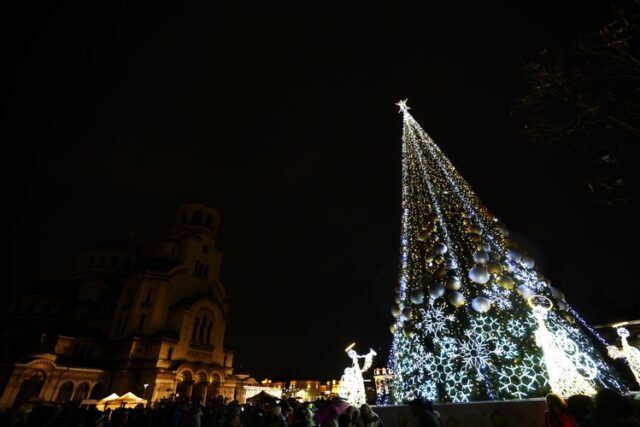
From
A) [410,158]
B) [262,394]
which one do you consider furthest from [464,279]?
[262,394]

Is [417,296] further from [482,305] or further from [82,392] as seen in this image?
[82,392]

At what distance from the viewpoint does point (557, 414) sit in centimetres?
414

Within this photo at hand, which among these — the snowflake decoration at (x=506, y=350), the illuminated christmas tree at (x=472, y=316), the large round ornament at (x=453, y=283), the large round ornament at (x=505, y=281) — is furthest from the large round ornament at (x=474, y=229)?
the snowflake decoration at (x=506, y=350)

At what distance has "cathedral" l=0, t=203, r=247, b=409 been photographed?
2673cm

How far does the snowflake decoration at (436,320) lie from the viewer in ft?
31.4

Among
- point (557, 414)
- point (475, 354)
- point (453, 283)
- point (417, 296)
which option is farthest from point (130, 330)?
point (557, 414)

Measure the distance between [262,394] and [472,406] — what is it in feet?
66.1

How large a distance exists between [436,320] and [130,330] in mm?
31120

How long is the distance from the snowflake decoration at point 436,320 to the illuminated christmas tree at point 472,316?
0.10ft

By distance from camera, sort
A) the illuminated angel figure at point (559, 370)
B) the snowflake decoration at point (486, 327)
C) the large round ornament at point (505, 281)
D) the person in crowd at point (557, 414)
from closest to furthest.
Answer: the person in crowd at point (557, 414) < the illuminated angel figure at point (559, 370) < the snowflake decoration at point (486, 327) < the large round ornament at point (505, 281)

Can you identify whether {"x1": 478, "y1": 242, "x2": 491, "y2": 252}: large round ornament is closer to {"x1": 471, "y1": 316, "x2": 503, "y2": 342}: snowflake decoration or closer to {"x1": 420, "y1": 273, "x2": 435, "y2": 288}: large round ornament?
{"x1": 420, "y1": 273, "x2": 435, "y2": 288}: large round ornament

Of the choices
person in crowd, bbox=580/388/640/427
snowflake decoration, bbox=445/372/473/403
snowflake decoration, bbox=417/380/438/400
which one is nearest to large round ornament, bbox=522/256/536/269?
snowflake decoration, bbox=445/372/473/403

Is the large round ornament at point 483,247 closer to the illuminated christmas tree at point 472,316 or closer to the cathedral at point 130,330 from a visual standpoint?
the illuminated christmas tree at point 472,316

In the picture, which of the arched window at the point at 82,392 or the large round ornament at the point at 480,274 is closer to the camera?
the large round ornament at the point at 480,274
